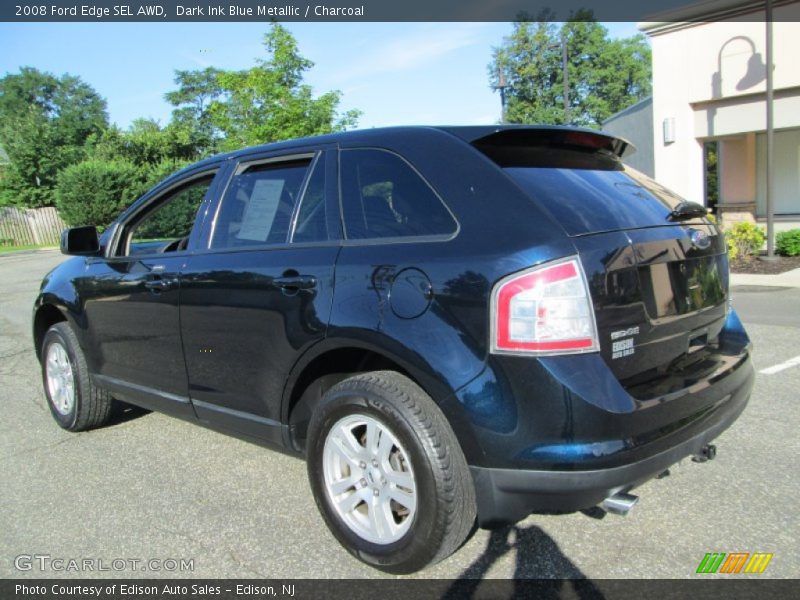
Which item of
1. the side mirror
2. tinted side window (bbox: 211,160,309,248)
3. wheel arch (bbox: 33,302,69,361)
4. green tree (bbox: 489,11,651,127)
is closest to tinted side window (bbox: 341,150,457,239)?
tinted side window (bbox: 211,160,309,248)

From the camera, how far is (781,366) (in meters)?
5.45

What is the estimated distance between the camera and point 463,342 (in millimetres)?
2371

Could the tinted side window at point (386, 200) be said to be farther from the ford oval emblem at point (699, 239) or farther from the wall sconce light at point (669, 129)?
the wall sconce light at point (669, 129)

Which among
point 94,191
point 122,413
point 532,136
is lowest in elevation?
point 122,413

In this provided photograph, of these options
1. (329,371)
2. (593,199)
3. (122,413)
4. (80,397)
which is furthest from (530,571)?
(122,413)

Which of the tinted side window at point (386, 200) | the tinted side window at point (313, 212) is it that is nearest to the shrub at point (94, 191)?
the tinted side window at point (313, 212)

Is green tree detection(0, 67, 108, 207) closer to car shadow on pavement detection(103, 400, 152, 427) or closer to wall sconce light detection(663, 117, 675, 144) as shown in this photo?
wall sconce light detection(663, 117, 675, 144)

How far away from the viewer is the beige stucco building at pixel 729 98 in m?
13.3

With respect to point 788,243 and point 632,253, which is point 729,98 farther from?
point 632,253

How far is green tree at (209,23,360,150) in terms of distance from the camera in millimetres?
17328

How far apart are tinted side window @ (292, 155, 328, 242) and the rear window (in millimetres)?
934

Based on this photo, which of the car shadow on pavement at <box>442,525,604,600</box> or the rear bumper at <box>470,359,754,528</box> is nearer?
the rear bumper at <box>470,359,754,528</box>

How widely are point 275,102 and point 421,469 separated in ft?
54.4

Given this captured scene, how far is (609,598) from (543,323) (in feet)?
3.55
